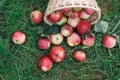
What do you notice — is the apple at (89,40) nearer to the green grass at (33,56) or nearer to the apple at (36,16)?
the green grass at (33,56)

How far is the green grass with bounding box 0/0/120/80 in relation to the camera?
2.75m

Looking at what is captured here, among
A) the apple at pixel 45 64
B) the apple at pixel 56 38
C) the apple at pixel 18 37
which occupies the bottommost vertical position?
the apple at pixel 45 64

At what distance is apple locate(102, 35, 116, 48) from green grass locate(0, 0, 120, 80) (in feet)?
0.18

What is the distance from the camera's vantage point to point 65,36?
278 cm

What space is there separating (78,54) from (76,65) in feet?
0.36

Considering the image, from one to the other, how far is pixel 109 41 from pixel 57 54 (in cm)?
48

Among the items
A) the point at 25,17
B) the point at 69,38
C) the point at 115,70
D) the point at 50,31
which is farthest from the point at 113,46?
the point at 25,17

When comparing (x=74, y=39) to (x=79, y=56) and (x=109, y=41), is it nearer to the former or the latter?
(x=79, y=56)

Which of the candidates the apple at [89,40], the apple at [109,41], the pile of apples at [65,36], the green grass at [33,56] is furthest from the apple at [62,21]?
the apple at [109,41]

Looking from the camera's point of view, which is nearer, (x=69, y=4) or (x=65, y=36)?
(x=69, y=4)

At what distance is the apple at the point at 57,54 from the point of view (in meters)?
2.69

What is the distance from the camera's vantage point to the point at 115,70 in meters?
2.79

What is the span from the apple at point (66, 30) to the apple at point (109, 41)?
1.04ft

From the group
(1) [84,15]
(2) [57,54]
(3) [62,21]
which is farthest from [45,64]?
(1) [84,15]
